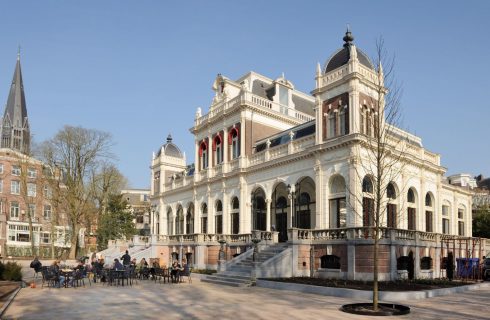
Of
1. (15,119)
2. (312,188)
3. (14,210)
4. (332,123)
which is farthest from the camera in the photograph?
(15,119)

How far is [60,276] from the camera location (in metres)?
23.1

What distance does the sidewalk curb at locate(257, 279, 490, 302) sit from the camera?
1859 cm

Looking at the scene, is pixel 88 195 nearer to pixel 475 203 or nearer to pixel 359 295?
pixel 359 295

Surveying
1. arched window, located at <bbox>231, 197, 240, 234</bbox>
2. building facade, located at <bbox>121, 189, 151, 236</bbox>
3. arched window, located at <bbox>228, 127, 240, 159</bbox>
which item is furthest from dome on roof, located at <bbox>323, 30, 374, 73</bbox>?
building facade, located at <bbox>121, 189, 151, 236</bbox>

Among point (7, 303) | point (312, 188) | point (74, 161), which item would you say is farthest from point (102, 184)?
point (7, 303)

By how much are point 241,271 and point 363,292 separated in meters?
9.56

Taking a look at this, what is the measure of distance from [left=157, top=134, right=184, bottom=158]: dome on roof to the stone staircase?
1181 inches

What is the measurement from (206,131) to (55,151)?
61.1 feet

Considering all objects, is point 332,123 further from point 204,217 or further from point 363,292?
point 204,217

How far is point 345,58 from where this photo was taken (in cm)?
3008

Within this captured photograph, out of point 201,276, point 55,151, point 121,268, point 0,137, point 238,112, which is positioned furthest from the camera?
point 0,137

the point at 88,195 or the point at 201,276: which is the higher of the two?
the point at 88,195

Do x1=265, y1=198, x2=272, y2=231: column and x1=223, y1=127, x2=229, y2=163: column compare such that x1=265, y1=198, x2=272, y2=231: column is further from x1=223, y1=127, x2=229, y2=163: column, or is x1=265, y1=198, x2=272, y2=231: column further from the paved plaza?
the paved plaza

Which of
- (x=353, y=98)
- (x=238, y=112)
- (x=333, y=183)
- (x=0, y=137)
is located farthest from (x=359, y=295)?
(x=0, y=137)
